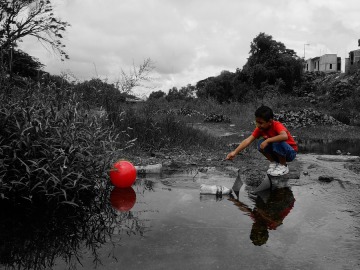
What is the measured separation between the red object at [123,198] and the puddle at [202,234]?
11mm

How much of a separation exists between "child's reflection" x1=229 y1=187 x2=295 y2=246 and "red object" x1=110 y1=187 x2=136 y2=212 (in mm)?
1196

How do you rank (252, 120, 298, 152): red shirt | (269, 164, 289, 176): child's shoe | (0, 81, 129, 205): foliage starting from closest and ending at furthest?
1. (0, 81, 129, 205): foliage
2. (252, 120, 298, 152): red shirt
3. (269, 164, 289, 176): child's shoe

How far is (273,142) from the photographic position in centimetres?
465

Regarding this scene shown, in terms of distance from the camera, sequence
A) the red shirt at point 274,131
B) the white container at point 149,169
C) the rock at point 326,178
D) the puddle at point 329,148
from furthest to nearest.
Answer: the puddle at point 329,148 < the white container at point 149,169 < the rock at point 326,178 < the red shirt at point 274,131

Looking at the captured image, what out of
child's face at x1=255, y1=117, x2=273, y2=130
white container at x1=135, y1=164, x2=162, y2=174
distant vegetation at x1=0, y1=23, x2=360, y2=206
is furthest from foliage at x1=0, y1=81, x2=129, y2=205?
child's face at x1=255, y1=117, x2=273, y2=130

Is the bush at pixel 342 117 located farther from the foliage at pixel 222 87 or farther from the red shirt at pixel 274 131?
the red shirt at pixel 274 131

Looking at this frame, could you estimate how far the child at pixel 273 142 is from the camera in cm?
449

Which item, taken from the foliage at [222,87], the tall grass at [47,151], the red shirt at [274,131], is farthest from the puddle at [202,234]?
the foliage at [222,87]

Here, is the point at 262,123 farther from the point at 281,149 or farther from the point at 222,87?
the point at 222,87

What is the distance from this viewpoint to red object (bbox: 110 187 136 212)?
3.82 metres

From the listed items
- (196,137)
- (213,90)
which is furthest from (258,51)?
(196,137)

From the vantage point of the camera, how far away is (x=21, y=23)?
21.4 m

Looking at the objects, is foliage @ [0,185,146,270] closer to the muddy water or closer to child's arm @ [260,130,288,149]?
the muddy water

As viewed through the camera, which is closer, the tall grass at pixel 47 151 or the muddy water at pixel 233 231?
the muddy water at pixel 233 231
